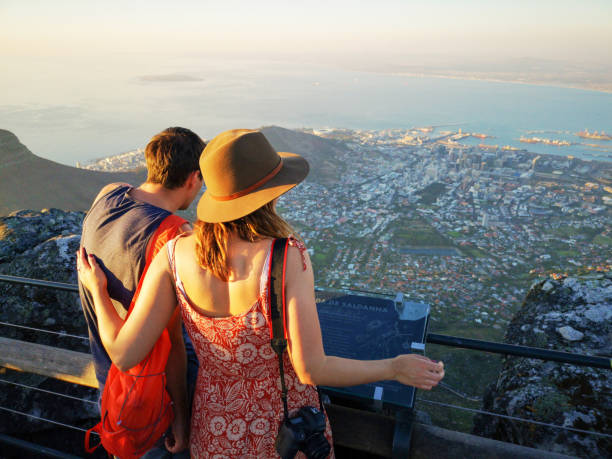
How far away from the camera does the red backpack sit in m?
1.45

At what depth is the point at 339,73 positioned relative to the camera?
94.4 meters

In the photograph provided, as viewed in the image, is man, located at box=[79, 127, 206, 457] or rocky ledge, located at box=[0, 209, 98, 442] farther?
rocky ledge, located at box=[0, 209, 98, 442]

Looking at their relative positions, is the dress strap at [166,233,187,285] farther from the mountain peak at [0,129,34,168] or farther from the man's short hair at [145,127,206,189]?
the mountain peak at [0,129,34,168]

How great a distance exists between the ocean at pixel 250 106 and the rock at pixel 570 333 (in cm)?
2523

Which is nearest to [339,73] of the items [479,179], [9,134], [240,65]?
[240,65]

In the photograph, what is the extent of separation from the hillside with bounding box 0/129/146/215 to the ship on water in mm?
38589

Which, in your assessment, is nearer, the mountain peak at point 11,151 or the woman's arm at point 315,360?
the woman's arm at point 315,360

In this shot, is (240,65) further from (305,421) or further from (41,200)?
(305,421)

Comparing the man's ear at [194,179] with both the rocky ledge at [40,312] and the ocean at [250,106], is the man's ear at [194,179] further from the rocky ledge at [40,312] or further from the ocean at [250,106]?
the ocean at [250,106]

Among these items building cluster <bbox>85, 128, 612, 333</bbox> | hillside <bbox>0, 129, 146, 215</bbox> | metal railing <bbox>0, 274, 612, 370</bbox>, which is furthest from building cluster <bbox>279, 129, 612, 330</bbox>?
hillside <bbox>0, 129, 146, 215</bbox>

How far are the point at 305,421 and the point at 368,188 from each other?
2814 cm

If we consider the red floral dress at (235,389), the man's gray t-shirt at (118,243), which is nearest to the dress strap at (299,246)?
the red floral dress at (235,389)

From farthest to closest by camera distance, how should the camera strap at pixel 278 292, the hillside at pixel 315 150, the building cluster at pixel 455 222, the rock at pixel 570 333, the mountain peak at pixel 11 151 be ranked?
the hillside at pixel 315 150, the mountain peak at pixel 11 151, the building cluster at pixel 455 222, the rock at pixel 570 333, the camera strap at pixel 278 292

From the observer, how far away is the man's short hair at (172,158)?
189 cm
